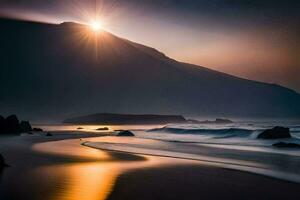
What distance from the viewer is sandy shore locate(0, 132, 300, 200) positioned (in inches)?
541

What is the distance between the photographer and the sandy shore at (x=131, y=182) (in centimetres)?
1374

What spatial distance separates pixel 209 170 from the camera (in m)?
19.7

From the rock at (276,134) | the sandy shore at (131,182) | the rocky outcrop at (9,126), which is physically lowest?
the sandy shore at (131,182)

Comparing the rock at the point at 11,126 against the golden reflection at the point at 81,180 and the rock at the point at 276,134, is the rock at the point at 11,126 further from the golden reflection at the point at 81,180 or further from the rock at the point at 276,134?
the golden reflection at the point at 81,180

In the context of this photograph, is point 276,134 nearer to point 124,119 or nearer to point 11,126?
point 11,126

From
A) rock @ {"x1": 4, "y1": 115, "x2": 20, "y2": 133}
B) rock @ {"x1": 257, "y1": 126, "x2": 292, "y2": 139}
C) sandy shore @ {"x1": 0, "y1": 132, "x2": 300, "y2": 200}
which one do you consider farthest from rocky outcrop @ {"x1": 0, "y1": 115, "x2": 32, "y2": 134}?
sandy shore @ {"x1": 0, "y1": 132, "x2": 300, "y2": 200}

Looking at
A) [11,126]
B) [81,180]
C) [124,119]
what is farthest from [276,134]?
[124,119]

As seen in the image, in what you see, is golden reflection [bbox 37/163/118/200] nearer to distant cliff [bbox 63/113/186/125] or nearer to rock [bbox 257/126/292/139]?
rock [bbox 257/126/292/139]

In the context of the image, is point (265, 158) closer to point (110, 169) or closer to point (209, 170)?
point (209, 170)

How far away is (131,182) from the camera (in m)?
16.0

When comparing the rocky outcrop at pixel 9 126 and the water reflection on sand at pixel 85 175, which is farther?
the rocky outcrop at pixel 9 126

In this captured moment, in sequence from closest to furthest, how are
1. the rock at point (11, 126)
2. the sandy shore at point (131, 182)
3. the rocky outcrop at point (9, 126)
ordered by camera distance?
the sandy shore at point (131, 182) < the rocky outcrop at point (9, 126) < the rock at point (11, 126)

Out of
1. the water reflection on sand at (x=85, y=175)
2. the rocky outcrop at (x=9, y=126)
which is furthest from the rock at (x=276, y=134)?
the rocky outcrop at (x=9, y=126)

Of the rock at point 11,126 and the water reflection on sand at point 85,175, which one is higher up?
the rock at point 11,126
